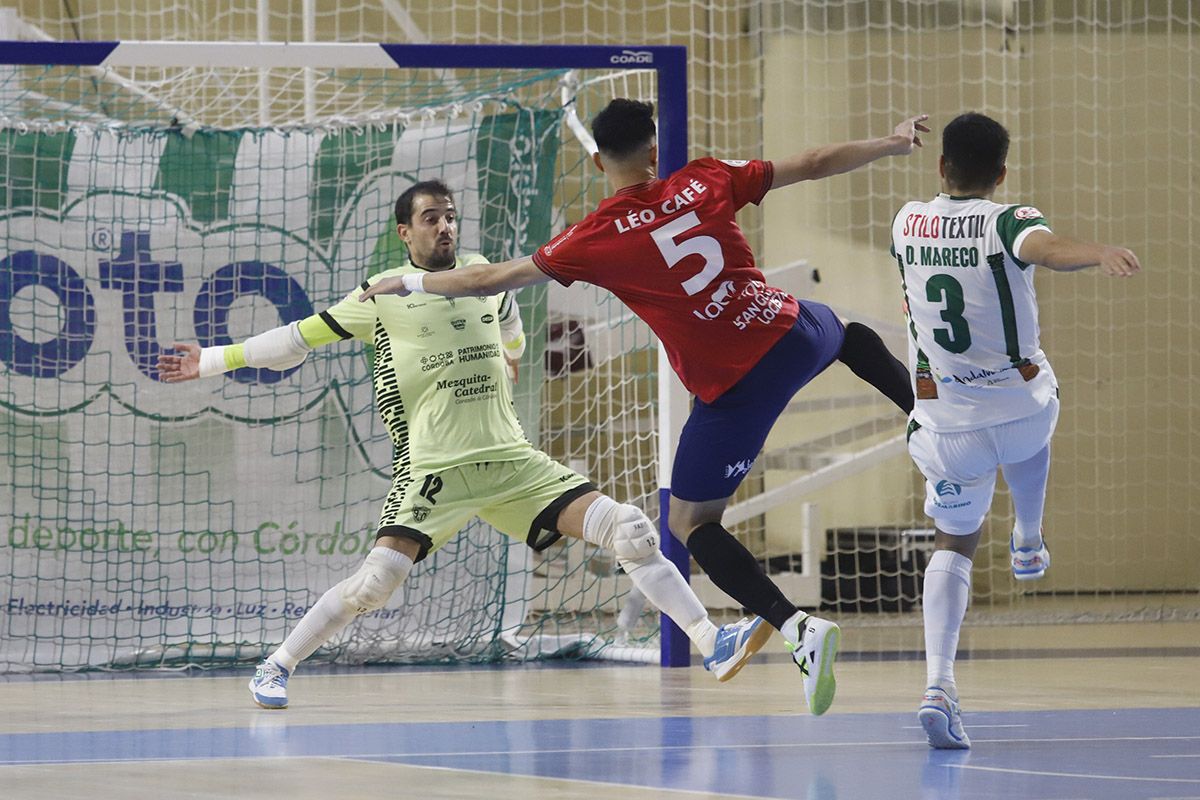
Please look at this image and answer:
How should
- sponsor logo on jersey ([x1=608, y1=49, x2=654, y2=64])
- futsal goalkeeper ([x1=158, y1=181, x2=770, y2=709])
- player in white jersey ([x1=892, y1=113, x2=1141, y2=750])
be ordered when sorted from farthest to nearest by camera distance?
sponsor logo on jersey ([x1=608, y1=49, x2=654, y2=64]), futsal goalkeeper ([x1=158, y1=181, x2=770, y2=709]), player in white jersey ([x1=892, y1=113, x2=1141, y2=750])

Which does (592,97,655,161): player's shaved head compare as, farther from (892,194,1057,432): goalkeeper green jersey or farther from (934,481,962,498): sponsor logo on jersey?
(934,481,962,498): sponsor logo on jersey

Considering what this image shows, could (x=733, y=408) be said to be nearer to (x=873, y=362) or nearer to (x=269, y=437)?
(x=873, y=362)

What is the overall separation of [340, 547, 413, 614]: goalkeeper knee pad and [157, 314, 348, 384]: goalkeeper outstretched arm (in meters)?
0.80

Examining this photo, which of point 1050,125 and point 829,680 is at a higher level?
point 1050,125

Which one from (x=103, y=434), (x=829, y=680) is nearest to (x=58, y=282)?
(x=103, y=434)

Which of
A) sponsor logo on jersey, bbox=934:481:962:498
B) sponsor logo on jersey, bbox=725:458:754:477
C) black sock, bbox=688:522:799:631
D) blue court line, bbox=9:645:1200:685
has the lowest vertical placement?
blue court line, bbox=9:645:1200:685

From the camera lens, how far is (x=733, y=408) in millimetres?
4980

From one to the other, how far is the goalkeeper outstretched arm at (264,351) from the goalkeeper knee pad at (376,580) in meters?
0.80

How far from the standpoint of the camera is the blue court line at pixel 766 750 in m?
3.78

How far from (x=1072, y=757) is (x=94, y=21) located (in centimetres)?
912

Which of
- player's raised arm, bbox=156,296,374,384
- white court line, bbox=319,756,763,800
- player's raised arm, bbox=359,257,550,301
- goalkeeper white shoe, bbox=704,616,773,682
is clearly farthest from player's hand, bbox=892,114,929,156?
player's raised arm, bbox=156,296,374,384

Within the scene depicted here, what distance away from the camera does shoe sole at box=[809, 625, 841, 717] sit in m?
4.68

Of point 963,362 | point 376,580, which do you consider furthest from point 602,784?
point 376,580

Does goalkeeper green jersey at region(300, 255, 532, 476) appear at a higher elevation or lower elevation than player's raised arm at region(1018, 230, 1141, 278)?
lower
